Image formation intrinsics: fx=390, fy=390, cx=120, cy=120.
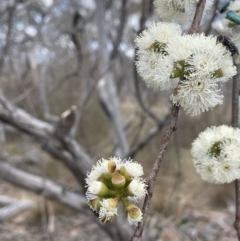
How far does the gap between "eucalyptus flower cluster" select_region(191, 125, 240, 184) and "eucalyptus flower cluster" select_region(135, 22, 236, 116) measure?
0.32ft

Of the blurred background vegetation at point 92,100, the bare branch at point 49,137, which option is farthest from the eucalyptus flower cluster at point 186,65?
the blurred background vegetation at point 92,100

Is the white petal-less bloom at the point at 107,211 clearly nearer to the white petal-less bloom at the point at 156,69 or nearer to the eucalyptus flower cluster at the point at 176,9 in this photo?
the white petal-less bloom at the point at 156,69

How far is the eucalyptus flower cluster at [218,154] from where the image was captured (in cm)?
58

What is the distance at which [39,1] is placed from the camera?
1.80 metres

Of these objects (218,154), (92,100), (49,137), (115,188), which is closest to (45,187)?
(49,137)

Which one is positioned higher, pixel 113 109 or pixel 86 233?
pixel 113 109

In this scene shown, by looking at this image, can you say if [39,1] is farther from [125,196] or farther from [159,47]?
[125,196]

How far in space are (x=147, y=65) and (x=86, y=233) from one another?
8.38 feet

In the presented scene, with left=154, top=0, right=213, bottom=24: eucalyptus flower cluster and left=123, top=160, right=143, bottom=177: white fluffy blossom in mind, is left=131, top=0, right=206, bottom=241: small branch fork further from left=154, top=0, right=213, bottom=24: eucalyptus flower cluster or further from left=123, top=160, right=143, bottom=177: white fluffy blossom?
left=154, top=0, right=213, bottom=24: eucalyptus flower cluster

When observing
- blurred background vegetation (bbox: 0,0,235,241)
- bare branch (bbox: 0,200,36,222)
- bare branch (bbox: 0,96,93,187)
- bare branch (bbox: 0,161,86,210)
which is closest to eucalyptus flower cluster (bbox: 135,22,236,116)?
bare branch (bbox: 0,96,93,187)

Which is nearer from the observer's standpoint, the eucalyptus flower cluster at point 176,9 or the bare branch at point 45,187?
the eucalyptus flower cluster at point 176,9

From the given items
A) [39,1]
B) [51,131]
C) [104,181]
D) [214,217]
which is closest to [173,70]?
[104,181]

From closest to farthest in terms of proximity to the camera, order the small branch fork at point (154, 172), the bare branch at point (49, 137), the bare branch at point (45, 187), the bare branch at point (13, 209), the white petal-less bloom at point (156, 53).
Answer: the small branch fork at point (154, 172) < the white petal-less bloom at point (156, 53) < the bare branch at point (49, 137) < the bare branch at point (45, 187) < the bare branch at point (13, 209)

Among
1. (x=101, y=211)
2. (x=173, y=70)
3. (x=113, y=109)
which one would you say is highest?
(x=173, y=70)
